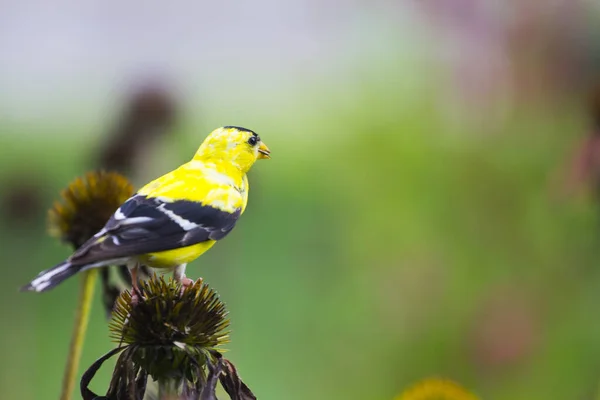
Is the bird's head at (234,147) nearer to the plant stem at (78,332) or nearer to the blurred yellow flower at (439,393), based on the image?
the plant stem at (78,332)

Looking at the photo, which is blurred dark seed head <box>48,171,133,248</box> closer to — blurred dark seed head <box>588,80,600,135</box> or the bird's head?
the bird's head

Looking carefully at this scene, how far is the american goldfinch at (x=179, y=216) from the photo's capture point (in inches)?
40.4

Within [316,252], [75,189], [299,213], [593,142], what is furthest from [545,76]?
[299,213]

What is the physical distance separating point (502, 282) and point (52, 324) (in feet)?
5.50

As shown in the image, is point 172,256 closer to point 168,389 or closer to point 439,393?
point 168,389

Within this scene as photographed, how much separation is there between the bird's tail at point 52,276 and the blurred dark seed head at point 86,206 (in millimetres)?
514

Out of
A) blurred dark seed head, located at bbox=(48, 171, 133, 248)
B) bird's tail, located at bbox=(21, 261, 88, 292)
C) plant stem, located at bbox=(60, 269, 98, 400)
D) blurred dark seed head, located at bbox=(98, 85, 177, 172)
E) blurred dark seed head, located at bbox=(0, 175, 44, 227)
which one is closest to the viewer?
bird's tail, located at bbox=(21, 261, 88, 292)

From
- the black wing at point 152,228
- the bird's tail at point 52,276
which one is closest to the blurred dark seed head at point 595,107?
the black wing at point 152,228

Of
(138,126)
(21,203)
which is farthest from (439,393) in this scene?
(21,203)

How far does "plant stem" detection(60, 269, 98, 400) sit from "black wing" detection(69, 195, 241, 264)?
0.21 metres

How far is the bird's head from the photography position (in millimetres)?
1288

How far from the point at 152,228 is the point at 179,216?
0.05 m

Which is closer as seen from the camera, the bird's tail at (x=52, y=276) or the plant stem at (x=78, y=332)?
the bird's tail at (x=52, y=276)

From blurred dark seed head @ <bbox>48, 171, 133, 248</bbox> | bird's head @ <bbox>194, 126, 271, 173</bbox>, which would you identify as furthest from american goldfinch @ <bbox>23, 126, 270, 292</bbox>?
blurred dark seed head @ <bbox>48, 171, 133, 248</bbox>
